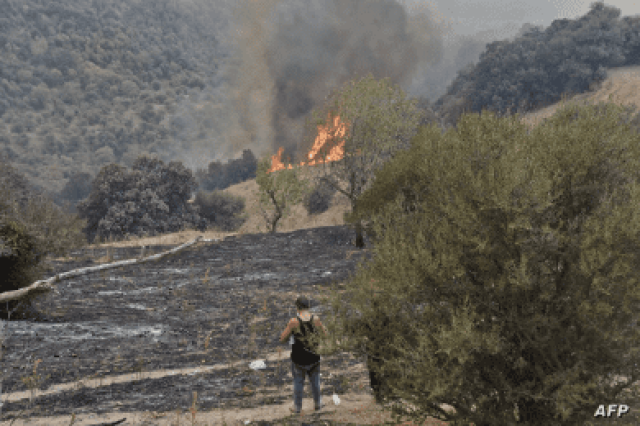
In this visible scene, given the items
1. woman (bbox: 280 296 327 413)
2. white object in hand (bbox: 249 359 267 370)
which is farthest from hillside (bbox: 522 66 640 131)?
woman (bbox: 280 296 327 413)

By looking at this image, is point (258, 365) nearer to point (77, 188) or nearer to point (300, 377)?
point (300, 377)

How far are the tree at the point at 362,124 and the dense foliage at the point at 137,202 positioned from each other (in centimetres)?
2439

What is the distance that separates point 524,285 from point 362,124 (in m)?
17.8

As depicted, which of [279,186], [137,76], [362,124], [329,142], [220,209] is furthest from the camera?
[137,76]

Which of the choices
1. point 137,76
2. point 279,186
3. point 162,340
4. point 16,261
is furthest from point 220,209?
point 137,76

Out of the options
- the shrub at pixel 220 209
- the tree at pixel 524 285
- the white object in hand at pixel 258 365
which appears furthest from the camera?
the shrub at pixel 220 209

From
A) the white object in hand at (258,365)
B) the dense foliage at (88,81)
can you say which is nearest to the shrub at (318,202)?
the white object in hand at (258,365)

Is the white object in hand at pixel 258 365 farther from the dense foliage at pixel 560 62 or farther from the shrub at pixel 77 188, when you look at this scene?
the shrub at pixel 77 188

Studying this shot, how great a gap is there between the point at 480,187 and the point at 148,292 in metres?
12.5

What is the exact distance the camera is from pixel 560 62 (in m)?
56.3

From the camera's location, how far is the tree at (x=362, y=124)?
69.7 feet

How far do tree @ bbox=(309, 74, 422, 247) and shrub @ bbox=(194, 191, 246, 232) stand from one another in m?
31.5

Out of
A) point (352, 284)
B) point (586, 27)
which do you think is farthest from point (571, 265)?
point (586, 27)

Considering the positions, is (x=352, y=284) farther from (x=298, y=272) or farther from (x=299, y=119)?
(x=299, y=119)
